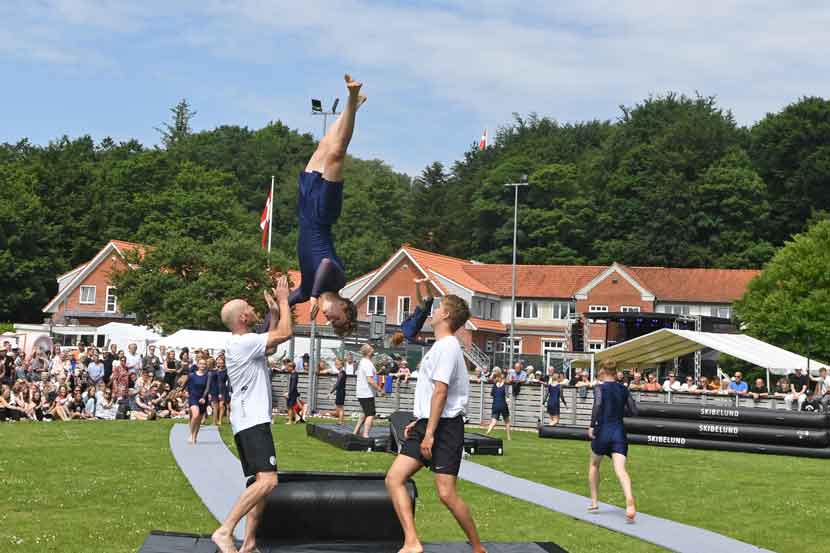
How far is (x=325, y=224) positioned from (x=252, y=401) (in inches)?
60.0

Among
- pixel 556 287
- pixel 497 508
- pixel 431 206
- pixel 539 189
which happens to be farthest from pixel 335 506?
pixel 431 206

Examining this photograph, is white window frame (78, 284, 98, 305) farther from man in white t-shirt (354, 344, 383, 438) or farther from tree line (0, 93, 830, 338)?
man in white t-shirt (354, 344, 383, 438)

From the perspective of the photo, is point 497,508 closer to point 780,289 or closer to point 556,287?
point 780,289

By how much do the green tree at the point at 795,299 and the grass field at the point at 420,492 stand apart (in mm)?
33980

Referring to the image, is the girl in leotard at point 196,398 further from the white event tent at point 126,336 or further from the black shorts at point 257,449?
the white event tent at point 126,336

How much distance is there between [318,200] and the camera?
26.1 ft

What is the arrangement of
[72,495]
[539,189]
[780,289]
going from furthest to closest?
[539,189]
[780,289]
[72,495]

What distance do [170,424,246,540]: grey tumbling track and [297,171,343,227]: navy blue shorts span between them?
3.38 metres

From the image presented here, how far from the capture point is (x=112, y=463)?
1628 cm

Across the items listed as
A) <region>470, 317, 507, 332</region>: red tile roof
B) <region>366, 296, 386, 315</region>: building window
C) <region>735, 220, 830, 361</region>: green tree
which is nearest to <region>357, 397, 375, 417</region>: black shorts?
<region>735, 220, 830, 361</region>: green tree

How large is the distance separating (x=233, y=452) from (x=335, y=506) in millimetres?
9651

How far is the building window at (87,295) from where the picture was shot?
68125 millimetres

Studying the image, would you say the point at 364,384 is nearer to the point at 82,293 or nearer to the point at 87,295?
the point at 87,295

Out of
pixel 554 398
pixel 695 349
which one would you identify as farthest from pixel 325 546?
pixel 695 349
